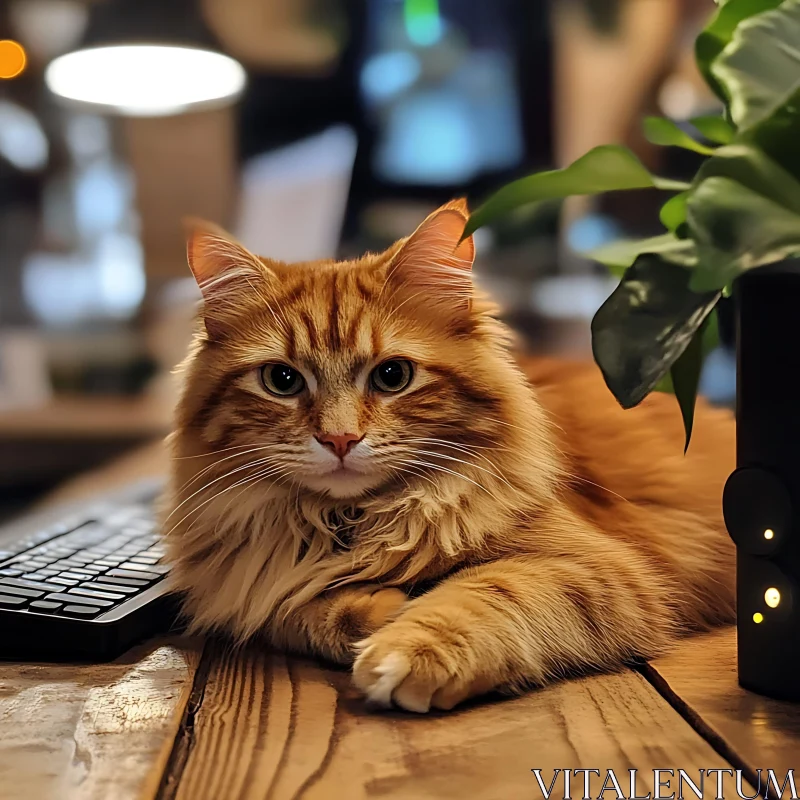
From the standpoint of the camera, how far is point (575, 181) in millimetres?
724

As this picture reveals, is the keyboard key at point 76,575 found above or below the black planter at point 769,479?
below

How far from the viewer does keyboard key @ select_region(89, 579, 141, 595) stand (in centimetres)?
97

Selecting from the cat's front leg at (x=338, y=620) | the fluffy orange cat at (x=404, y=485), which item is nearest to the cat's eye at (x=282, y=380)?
the fluffy orange cat at (x=404, y=485)

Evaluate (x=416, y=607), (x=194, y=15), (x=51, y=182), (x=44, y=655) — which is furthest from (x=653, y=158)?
(x=44, y=655)

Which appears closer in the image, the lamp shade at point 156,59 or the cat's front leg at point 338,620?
the cat's front leg at point 338,620

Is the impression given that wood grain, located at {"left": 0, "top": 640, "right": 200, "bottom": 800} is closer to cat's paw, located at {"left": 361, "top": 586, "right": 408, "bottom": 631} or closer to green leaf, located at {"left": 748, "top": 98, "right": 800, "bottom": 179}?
cat's paw, located at {"left": 361, "top": 586, "right": 408, "bottom": 631}

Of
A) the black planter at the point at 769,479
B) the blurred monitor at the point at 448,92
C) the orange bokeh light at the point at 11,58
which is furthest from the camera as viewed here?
the orange bokeh light at the point at 11,58

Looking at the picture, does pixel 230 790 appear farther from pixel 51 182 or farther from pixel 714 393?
pixel 51 182

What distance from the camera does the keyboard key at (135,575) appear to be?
1039 millimetres

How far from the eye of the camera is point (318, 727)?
70 centimetres

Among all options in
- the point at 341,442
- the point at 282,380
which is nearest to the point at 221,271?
the point at 282,380

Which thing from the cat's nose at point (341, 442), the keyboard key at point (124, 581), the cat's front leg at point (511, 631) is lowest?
the keyboard key at point (124, 581)

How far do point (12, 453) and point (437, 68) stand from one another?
165 centimetres

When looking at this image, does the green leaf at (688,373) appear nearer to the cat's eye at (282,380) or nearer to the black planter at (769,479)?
the black planter at (769,479)
